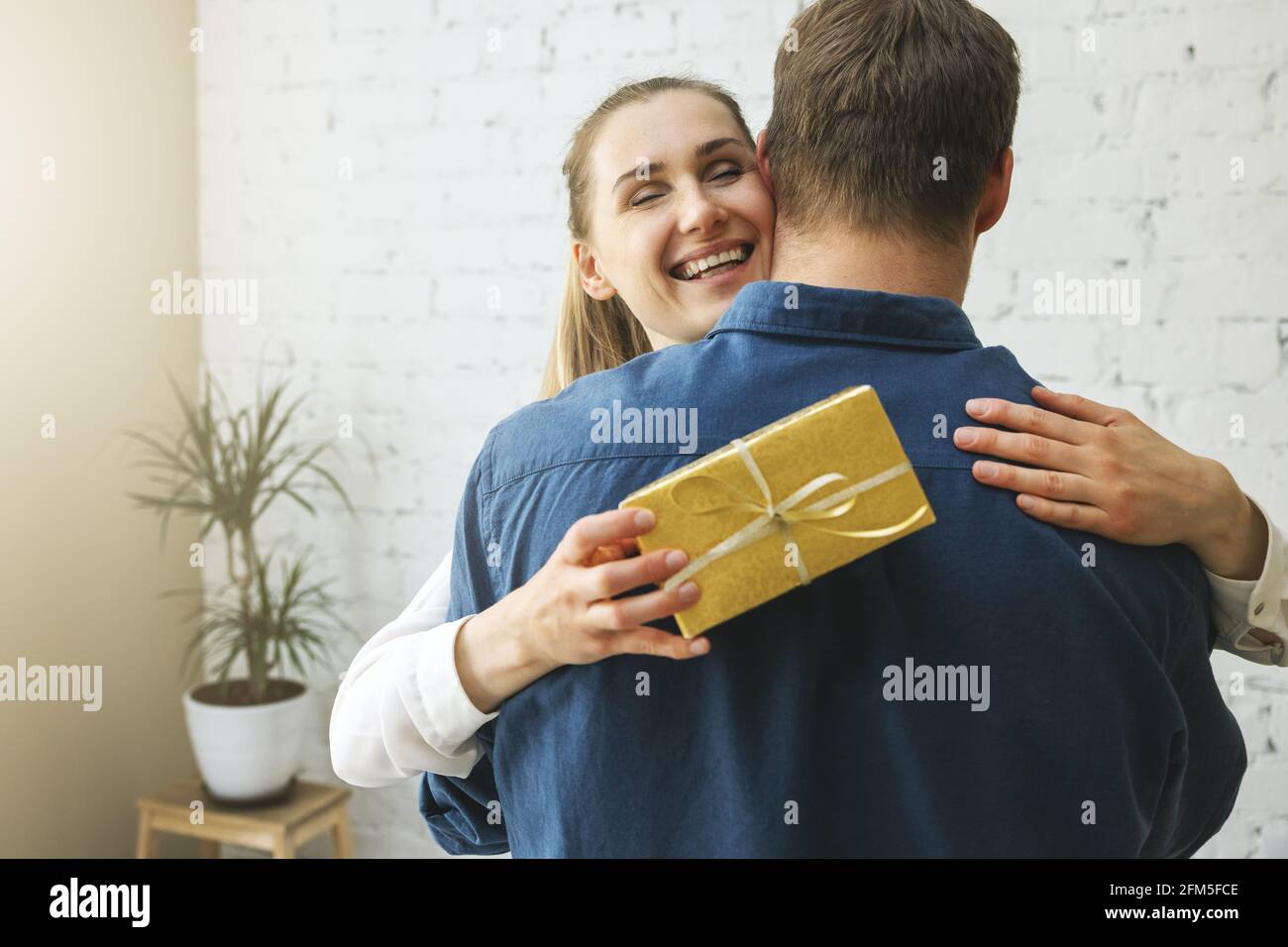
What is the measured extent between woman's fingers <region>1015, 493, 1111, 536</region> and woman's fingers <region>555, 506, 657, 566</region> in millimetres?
295

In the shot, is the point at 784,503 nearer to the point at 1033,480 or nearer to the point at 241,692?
the point at 1033,480

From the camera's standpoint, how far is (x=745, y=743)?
2.48ft

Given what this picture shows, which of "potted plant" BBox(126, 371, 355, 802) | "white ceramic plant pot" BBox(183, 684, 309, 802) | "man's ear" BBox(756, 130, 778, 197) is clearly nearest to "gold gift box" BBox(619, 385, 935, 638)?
"man's ear" BBox(756, 130, 778, 197)

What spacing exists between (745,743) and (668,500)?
0.20 meters

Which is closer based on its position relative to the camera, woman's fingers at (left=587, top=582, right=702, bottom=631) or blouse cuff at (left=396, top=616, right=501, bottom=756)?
woman's fingers at (left=587, top=582, right=702, bottom=631)

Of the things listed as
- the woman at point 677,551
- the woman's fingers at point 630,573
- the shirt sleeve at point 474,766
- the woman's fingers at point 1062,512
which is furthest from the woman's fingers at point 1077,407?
the shirt sleeve at point 474,766

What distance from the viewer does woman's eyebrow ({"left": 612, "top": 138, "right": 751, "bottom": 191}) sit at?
1.32m

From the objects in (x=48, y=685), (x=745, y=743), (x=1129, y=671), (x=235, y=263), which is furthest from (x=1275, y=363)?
(x=48, y=685)

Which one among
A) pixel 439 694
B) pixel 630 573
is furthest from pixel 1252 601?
pixel 439 694

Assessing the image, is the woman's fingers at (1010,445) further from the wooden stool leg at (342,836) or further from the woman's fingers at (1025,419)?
the wooden stool leg at (342,836)

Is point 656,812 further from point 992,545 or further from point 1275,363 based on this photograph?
point 1275,363

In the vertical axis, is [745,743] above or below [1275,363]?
below

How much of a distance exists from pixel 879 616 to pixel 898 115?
15.9 inches

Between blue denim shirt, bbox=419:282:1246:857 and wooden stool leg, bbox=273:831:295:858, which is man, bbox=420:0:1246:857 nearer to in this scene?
blue denim shirt, bbox=419:282:1246:857
